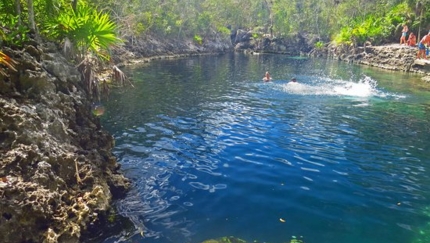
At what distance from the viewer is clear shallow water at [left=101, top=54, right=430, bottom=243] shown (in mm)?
7930

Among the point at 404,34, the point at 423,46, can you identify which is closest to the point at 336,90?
the point at 423,46

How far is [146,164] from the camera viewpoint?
11.4m

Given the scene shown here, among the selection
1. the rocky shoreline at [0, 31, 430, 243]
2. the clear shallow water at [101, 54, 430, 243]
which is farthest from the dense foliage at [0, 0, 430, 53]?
the clear shallow water at [101, 54, 430, 243]

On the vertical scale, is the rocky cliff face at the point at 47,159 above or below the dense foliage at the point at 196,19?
below

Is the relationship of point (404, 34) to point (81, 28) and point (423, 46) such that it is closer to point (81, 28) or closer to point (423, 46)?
point (423, 46)

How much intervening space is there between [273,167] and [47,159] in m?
7.38

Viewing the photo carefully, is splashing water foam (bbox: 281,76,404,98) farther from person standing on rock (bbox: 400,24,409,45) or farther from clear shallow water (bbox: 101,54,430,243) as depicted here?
person standing on rock (bbox: 400,24,409,45)

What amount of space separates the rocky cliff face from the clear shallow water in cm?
93

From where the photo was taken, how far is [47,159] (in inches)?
276

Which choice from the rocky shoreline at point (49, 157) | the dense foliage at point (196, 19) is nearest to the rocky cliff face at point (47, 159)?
the rocky shoreline at point (49, 157)

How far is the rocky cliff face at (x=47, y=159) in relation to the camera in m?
6.02

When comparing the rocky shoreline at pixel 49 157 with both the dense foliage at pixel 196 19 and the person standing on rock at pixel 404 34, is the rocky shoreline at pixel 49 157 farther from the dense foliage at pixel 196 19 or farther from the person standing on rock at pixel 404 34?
the person standing on rock at pixel 404 34

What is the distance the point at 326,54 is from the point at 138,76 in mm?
60425

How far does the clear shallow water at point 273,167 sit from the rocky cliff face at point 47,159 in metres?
0.93
